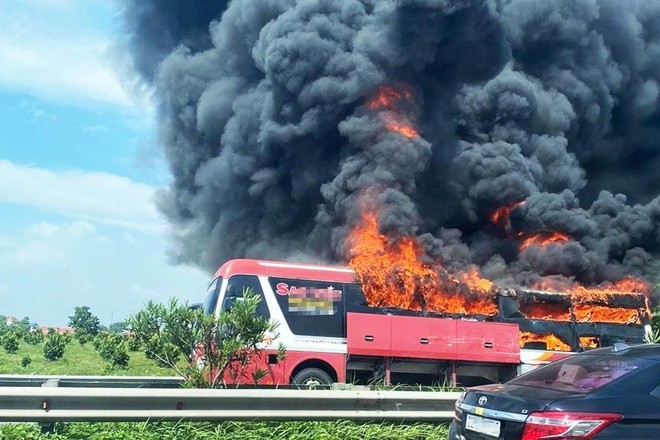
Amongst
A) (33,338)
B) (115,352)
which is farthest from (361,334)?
(33,338)

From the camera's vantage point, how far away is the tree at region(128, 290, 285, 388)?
796 cm

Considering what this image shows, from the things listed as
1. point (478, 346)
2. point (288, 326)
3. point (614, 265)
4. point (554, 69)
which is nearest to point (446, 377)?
point (478, 346)

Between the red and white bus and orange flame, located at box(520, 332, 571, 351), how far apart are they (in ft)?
2.59

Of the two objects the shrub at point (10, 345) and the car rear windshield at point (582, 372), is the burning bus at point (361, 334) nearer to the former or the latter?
the car rear windshield at point (582, 372)

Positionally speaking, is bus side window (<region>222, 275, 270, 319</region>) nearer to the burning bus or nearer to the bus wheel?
the burning bus

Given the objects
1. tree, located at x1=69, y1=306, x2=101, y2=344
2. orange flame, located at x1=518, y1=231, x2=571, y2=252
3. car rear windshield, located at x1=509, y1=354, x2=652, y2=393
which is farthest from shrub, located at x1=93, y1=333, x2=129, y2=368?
tree, located at x1=69, y1=306, x2=101, y2=344

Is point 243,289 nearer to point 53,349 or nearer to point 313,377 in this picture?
point 313,377

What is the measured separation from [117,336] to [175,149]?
25.2 feet

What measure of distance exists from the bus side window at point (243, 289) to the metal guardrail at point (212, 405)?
4584mm

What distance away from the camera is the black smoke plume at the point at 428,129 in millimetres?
21562

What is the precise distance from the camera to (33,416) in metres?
5.73

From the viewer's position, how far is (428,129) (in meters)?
23.0

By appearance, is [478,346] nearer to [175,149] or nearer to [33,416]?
[33,416]

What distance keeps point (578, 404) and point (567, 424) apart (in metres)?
0.18
